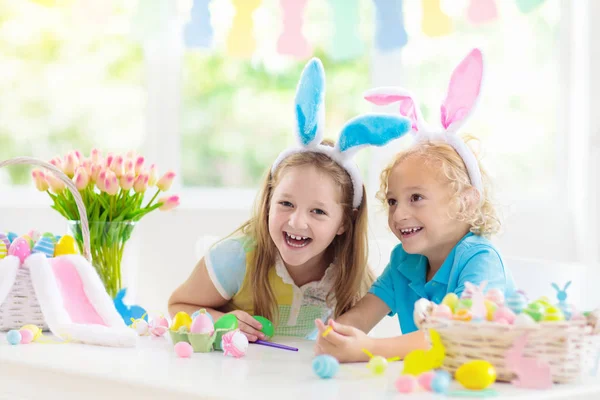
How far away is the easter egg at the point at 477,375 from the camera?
900 millimetres

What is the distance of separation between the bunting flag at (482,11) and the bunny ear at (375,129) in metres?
1.39

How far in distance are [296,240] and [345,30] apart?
4.57 feet

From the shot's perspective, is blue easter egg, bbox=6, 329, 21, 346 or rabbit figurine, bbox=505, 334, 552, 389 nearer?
rabbit figurine, bbox=505, 334, 552, 389

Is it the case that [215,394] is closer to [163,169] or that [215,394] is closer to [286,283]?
A: [286,283]

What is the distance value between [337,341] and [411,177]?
1.51 feet

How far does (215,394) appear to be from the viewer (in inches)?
34.5

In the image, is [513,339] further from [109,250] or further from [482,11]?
[482,11]

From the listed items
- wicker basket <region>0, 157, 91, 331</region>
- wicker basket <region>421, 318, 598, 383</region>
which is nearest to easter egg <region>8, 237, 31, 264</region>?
wicker basket <region>0, 157, 91, 331</region>

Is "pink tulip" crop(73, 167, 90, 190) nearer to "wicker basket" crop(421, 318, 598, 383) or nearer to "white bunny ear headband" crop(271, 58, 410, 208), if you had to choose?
"white bunny ear headband" crop(271, 58, 410, 208)

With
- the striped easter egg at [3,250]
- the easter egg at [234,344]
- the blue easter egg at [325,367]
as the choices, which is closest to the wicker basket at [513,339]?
the blue easter egg at [325,367]

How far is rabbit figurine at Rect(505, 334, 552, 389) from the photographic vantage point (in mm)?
921

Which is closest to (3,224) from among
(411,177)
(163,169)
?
(163,169)

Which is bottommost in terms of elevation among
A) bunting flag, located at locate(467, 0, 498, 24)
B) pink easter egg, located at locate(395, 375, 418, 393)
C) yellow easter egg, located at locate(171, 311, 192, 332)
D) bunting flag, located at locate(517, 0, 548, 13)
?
yellow easter egg, located at locate(171, 311, 192, 332)

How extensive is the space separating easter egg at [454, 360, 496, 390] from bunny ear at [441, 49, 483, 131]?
612 millimetres
